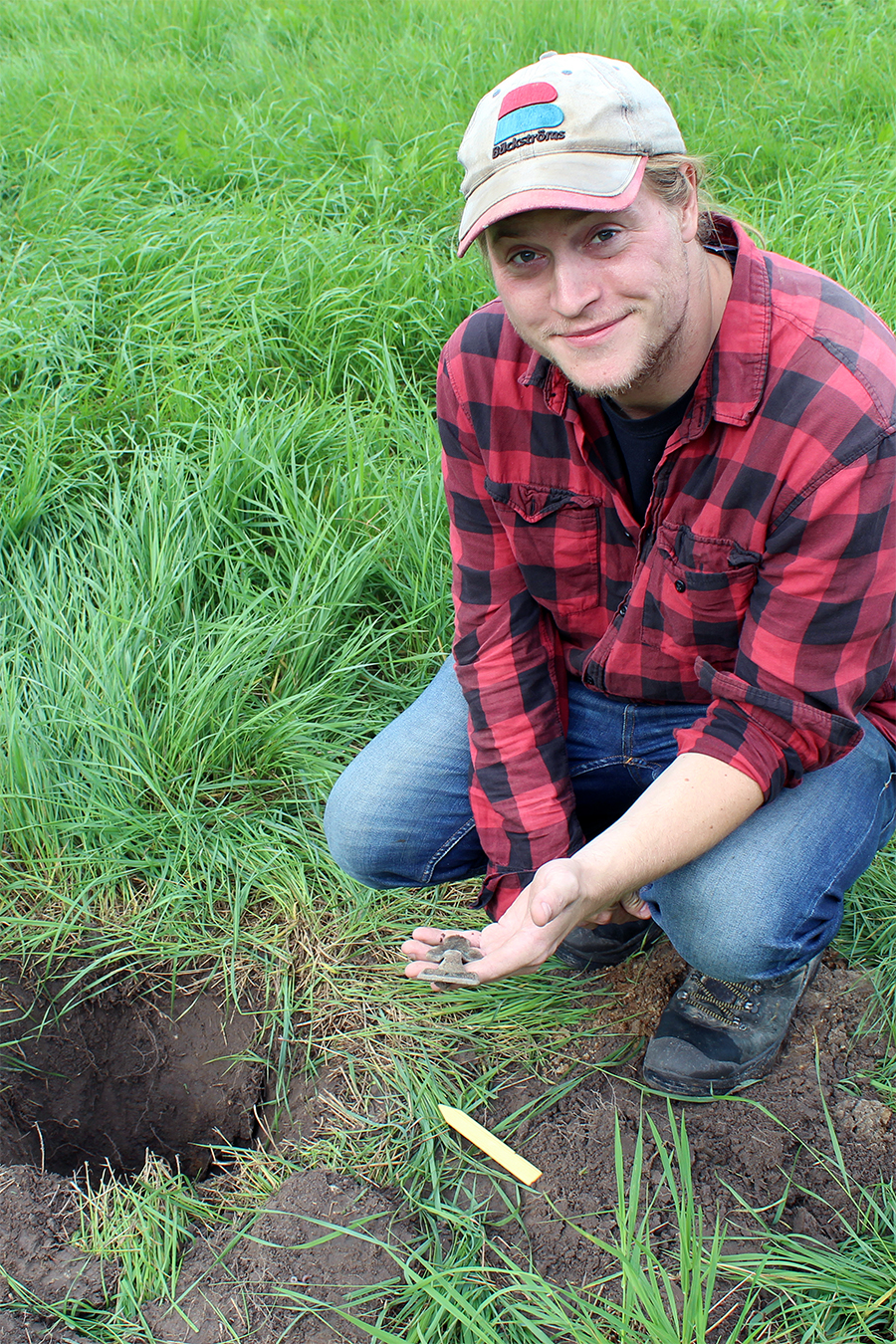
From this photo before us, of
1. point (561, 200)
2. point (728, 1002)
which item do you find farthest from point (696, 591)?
point (728, 1002)

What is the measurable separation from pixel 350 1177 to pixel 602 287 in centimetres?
143

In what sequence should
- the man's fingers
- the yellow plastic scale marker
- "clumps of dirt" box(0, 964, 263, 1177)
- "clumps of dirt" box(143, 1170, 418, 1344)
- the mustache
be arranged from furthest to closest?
1. "clumps of dirt" box(0, 964, 263, 1177)
2. the man's fingers
3. the yellow plastic scale marker
4. "clumps of dirt" box(143, 1170, 418, 1344)
5. the mustache

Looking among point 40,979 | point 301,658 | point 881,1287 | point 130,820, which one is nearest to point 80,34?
point 301,658

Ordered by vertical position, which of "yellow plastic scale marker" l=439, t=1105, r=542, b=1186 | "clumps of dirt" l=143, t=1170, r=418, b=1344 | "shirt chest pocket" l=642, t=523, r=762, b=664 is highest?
"shirt chest pocket" l=642, t=523, r=762, b=664

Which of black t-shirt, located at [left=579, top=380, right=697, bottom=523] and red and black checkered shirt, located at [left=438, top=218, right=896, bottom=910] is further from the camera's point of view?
black t-shirt, located at [left=579, top=380, right=697, bottom=523]

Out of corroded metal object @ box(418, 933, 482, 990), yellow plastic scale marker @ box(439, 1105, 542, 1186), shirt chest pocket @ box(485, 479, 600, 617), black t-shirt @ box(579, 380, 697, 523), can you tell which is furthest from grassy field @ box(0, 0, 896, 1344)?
black t-shirt @ box(579, 380, 697, 523)

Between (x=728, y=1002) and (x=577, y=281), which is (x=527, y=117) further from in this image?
(x=728, y=1002)

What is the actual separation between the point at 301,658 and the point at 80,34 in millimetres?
3507

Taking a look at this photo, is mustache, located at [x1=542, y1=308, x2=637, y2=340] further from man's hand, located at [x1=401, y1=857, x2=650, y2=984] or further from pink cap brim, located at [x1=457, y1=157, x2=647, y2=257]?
man's hand, located at [x1=401, y1=857, x2=650, y2=984]

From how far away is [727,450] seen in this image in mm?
1459

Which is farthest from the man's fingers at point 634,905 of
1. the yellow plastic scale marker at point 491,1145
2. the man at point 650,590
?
the yellow plastic scale marker at point 491,1145

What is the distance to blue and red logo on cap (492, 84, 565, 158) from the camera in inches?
50.4

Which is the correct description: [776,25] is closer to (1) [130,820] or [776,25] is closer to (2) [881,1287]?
(1) [130,820]

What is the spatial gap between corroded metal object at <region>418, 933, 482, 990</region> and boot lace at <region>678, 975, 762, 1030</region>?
43 cm
